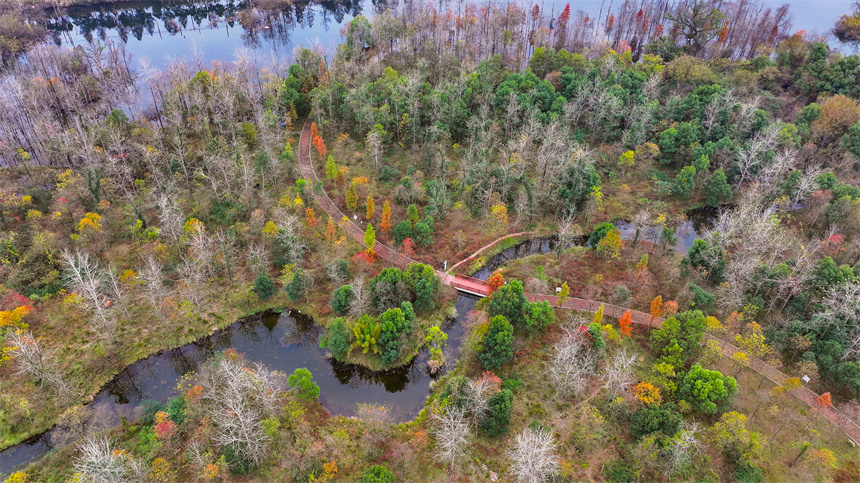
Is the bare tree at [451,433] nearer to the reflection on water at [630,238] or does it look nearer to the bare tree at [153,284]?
the reflection on water at [630,238]

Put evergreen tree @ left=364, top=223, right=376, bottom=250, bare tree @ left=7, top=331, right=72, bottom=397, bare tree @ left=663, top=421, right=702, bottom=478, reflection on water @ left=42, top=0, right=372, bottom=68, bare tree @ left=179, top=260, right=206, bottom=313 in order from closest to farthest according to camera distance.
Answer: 1. bare tree @ left=663, top=421, right=702, bottom=478
2. bare tree @ left=7, top=331, right=72, bottom=397
3. bare tree @ left=179, top=260, right=206, bottom=313
4. evergreen tree @ left=364, top=223, right=376, bottom=250
5. reflection on water @ left=42, top=0, right=372, bottom=68

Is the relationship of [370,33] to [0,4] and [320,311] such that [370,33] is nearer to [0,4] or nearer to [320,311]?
[320,311]

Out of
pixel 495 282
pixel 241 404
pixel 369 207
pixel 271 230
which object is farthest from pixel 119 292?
pixel 495 282

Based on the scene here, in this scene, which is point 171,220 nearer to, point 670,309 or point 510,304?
point 510,304

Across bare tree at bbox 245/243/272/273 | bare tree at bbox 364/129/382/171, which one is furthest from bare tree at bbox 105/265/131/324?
bare tree at bbox 364/129/382/171

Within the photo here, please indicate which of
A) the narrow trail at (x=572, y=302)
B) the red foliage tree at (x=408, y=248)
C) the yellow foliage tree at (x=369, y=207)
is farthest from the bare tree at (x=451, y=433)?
the yellow foliage tree at (x=369, y=207)

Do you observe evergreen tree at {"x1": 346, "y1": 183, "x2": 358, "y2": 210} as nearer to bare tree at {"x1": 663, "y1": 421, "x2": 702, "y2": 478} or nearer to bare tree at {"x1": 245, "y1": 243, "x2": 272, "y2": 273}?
bare tree at {"x1": 245, "y1": 243, "x2": 272, "y2": 273}
